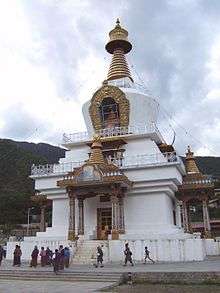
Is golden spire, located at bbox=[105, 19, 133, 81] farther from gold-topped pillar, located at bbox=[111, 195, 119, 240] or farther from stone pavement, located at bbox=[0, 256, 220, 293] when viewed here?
stone pavement, located at bbox=[0, 256, 220, 293]

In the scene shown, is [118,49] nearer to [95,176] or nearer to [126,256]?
[95,176]

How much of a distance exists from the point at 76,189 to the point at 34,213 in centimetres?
4673

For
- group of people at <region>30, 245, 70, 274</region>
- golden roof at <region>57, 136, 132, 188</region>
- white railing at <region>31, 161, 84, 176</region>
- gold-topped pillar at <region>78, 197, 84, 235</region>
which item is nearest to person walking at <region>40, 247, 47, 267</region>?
group of people at <region>30, 245, 70, 274</region>

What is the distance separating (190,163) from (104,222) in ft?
29.4

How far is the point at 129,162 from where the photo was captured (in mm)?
27297

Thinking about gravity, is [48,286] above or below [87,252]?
below

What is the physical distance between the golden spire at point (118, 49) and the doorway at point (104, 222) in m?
11.5

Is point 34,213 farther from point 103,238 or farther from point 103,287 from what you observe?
point 103,287

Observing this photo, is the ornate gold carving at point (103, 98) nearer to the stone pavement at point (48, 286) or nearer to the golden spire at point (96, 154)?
the golden spire at point (96, 154)

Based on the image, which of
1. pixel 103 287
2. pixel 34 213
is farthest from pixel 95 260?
pixel 34 213

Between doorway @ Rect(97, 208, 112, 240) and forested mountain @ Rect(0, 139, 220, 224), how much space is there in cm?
3526

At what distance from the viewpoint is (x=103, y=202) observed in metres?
27.8

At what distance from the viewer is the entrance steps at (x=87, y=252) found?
22.9 meters

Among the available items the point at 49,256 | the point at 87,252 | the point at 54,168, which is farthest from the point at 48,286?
the point at 54,168
